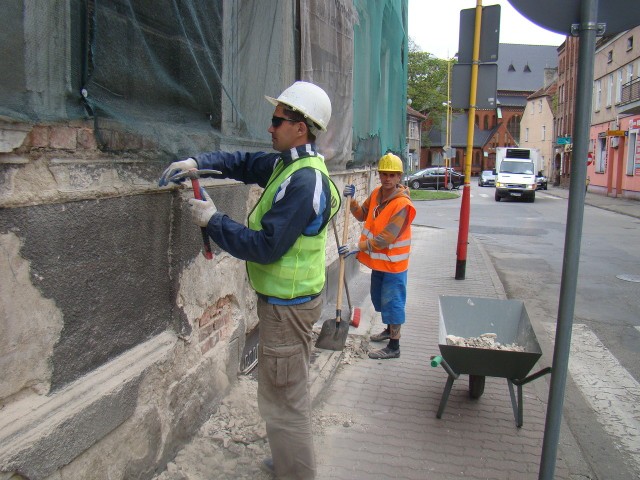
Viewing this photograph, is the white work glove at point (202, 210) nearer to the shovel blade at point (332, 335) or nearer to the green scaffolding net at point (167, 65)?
the green scaffolding net at point (167, 65)

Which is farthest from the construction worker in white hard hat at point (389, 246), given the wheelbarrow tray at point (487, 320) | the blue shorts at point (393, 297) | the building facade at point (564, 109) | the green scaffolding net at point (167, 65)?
the building facade at point (564, 109)

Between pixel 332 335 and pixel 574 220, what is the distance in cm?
263

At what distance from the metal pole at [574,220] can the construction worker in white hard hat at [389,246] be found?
2.28 m

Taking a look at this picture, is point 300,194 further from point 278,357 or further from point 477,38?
point 477,38

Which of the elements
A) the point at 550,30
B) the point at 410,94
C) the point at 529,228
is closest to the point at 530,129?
the point at 410,94

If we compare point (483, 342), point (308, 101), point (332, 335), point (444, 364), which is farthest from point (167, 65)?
point (483, 342)

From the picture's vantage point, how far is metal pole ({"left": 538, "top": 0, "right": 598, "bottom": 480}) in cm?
249

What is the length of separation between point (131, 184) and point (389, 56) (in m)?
8.94

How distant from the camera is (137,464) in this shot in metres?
2.87

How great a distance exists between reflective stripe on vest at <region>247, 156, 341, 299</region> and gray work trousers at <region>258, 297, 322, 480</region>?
10cm

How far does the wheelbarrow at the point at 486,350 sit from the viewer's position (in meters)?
3.61

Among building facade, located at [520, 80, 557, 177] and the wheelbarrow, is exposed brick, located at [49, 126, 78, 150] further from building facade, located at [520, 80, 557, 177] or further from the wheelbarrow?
building facade, located at [520, 80, 557, 177]

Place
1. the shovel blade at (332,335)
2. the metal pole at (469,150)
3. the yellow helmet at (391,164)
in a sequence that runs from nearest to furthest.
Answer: the shovel blade at (332,335), the yellow helmet at (391,164), the metal pole at (469,150)

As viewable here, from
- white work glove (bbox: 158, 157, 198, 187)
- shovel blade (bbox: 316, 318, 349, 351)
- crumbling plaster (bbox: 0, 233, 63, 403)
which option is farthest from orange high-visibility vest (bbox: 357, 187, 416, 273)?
crumbling plaster (bbox: 0, 233, 63, 403)
